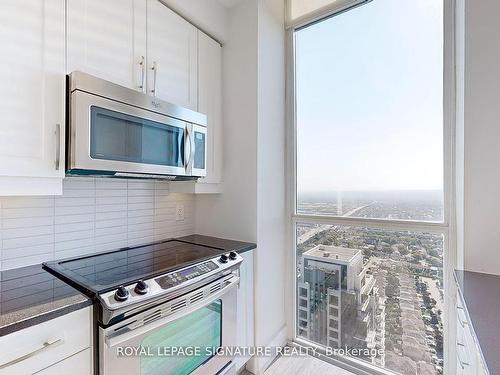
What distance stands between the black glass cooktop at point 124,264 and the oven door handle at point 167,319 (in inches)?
7.1

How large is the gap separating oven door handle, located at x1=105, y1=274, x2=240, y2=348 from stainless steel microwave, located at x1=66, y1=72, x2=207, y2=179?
0.69 metres

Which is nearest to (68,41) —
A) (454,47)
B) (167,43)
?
(167,43)

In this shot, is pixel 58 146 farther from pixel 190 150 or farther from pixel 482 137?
pixel 482 137

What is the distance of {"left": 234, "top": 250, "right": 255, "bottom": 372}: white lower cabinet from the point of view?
1689 mm

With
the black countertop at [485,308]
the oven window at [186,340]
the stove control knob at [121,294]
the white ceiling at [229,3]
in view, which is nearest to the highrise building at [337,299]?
the black countertop at [485,308]

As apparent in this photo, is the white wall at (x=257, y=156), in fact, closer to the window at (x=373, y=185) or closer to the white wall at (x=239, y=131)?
the white wall at (x=239, y=131)

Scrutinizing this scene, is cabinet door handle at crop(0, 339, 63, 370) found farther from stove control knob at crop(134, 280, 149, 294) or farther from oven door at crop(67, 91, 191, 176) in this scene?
oven door at crop(67, 91, 191, 176)

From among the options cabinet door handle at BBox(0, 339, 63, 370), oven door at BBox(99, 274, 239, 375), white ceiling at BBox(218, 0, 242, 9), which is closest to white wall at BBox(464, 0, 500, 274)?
oven door at BBox(99, 274, 239, 375)

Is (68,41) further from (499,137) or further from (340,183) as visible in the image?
(499,137)

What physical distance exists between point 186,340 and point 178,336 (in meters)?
0.07

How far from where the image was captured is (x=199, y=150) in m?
1.68

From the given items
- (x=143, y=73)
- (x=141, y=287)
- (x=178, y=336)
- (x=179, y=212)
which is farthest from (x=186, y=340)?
(x=143, y=73)

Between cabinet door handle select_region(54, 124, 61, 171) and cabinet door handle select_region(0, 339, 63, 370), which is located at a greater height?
cabinet door handle select_region(54, 124, 61, 171)

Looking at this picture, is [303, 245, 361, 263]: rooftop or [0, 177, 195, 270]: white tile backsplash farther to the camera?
[303, 245, 361, 263]: rooftop
